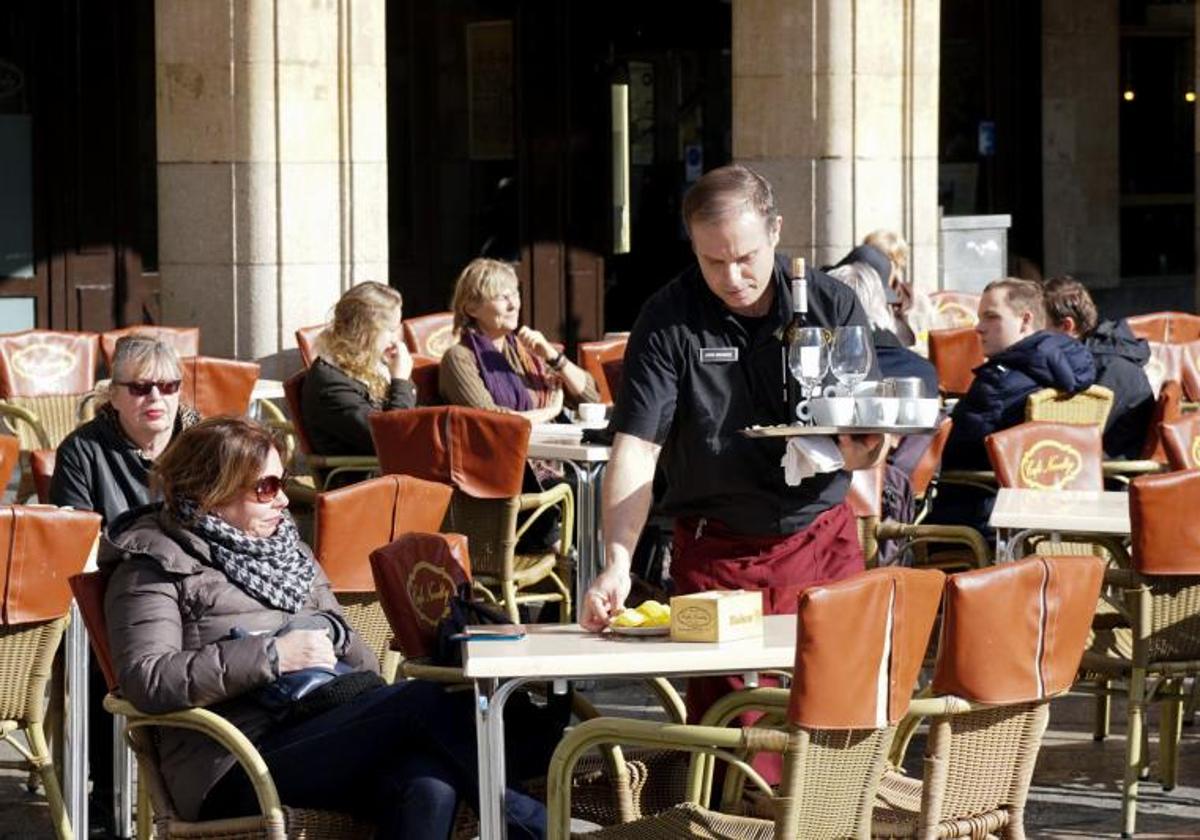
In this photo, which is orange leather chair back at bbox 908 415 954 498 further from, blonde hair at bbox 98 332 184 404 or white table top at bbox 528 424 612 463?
blonde hair at bbox 98 332 184 404

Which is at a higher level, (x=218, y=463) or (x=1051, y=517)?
(x=218, y=463)

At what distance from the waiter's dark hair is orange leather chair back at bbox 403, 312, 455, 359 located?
7.70 meters

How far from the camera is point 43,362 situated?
1240 centimetres

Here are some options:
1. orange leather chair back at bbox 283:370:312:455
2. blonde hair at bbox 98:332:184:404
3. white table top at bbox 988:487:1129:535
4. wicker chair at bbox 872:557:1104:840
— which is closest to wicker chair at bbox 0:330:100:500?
orange leather chair back at bbox 283:370:312:455

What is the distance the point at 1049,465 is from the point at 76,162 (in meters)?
8.78

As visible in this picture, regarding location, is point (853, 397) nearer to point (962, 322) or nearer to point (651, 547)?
point (651, 547)

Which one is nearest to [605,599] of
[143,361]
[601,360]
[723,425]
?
[723,425]

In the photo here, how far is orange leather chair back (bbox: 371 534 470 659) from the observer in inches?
231

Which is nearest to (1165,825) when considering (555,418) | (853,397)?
(853,397)

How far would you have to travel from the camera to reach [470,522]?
29.8ft

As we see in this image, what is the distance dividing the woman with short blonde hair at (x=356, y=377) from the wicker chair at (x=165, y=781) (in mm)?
4285

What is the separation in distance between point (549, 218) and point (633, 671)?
12.8 meters

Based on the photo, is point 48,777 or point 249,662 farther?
point 48,777

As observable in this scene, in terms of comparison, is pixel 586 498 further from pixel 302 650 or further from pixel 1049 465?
pixel 302 650
